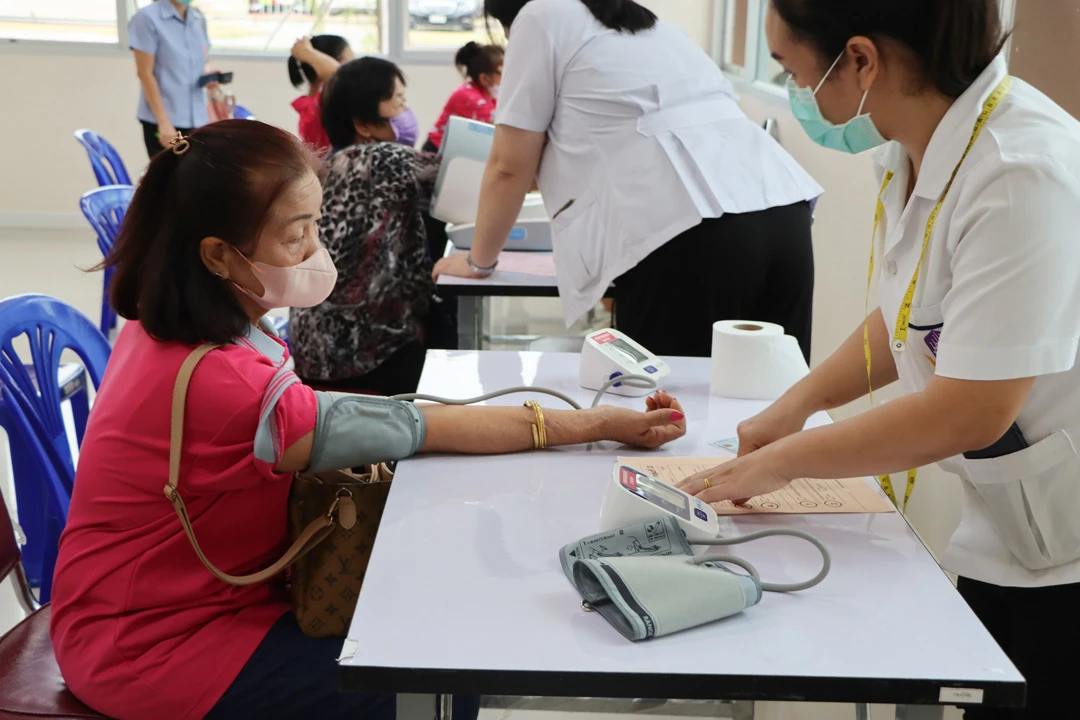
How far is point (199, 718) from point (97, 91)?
624 cm

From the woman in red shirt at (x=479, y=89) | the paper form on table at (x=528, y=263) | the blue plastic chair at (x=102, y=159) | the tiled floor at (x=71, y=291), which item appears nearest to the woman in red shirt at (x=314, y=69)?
the woman in red shirt at (x=479, y=89)

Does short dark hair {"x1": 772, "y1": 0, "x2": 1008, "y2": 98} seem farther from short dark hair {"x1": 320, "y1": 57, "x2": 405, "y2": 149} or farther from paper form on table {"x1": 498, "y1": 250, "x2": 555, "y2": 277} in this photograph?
short dark hair {"x1": 320, "y1": 57, "x2": 405, "y2": 149}

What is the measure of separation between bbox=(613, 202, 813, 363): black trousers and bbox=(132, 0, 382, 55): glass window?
5.20 meters

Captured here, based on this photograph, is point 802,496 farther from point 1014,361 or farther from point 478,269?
point 478,269

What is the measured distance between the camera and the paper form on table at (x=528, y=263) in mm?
2686

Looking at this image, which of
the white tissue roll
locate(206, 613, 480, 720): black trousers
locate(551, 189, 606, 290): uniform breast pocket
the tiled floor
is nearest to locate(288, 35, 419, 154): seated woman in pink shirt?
the tiled floor

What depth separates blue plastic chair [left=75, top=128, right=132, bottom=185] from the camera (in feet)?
12.9

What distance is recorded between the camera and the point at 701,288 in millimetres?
2061

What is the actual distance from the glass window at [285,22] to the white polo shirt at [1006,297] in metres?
6.05

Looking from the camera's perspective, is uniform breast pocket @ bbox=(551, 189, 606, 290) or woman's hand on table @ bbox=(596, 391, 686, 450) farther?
uniform breast pocket @ bbox=(551, 189, 606, 290)

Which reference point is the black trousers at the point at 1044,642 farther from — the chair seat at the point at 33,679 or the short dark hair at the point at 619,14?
the short dark hair at the point at 619,14

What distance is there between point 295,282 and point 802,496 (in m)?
0.72

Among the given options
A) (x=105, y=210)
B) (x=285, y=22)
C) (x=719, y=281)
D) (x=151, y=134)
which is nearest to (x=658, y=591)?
(x=719, y=281)

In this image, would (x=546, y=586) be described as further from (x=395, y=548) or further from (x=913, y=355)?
(x=913, y=355)
